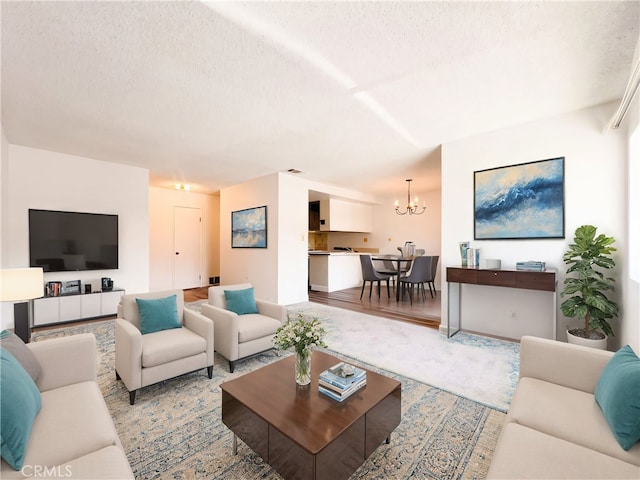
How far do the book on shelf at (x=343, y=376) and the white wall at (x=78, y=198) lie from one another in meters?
4.44

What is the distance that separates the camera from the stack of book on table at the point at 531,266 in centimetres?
319

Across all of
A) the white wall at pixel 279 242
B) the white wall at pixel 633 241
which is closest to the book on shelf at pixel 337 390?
the white wall at pixel 633 241

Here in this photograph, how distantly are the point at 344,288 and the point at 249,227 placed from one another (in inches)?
116

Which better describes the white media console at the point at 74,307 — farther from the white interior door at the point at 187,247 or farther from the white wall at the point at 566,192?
the white wall at the point at 566,192

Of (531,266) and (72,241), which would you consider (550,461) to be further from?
(72,241)

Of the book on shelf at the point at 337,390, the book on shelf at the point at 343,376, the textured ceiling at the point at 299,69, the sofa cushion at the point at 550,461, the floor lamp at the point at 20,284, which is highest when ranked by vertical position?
the textured ceiling at the point at 299,69

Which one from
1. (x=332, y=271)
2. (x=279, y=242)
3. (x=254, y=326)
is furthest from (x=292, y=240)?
(x=254, y=326)

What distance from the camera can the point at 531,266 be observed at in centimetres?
325

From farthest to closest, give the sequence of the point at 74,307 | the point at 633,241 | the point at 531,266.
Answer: the point at 74,307 → the point at 531,266 → the point at 633,241

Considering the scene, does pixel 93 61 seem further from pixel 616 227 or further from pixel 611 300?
pixel 611 300

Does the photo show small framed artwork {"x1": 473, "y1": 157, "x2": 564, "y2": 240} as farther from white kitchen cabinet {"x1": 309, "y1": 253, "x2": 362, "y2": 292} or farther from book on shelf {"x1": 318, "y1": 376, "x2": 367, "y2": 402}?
white kitchen cabinet {"x1": 309, "y1": 253, "x2": 362, "y2": 292}

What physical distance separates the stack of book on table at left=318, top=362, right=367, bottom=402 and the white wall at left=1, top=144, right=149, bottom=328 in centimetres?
443

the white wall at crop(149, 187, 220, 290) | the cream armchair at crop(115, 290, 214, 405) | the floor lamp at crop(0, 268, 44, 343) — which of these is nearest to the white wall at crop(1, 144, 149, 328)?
the white wall at crop(149, 187, 220, 290)

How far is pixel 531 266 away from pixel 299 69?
3192 mm
